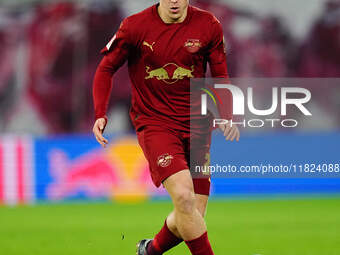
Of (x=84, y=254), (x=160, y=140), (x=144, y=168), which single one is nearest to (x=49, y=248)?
(x=84, y=254)

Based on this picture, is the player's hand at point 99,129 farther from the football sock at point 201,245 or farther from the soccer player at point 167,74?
the football sock at point 201,245

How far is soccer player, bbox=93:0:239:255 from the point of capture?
606 cm

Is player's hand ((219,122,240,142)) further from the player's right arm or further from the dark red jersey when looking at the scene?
the player's right arm

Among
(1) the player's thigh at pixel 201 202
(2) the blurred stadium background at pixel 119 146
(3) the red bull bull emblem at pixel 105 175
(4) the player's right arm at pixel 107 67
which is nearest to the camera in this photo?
(4) the player's right arm at pixel 107 67

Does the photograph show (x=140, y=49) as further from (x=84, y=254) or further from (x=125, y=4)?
(x=125, y=4)

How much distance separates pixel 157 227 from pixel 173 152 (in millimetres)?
4318

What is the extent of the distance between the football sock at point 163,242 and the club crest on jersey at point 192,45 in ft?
4.86

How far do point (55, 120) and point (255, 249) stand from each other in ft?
45.4

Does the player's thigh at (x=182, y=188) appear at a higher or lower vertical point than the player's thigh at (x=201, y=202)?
higher

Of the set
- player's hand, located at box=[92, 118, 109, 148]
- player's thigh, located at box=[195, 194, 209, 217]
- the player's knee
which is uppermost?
player's hand, located at box=[92, 118, 109, 148]

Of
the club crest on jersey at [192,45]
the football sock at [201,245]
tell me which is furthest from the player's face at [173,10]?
Result: the football sock at [201,245]

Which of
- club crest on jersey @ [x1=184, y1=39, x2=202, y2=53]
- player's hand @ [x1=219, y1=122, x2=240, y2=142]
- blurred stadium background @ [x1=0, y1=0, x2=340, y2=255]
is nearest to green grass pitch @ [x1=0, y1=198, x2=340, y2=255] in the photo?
blurred stadium background @ [x1=0, y1=0, x2=340, y2=255]

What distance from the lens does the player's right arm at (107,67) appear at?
6.16m

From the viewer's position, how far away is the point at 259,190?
1426 cm
